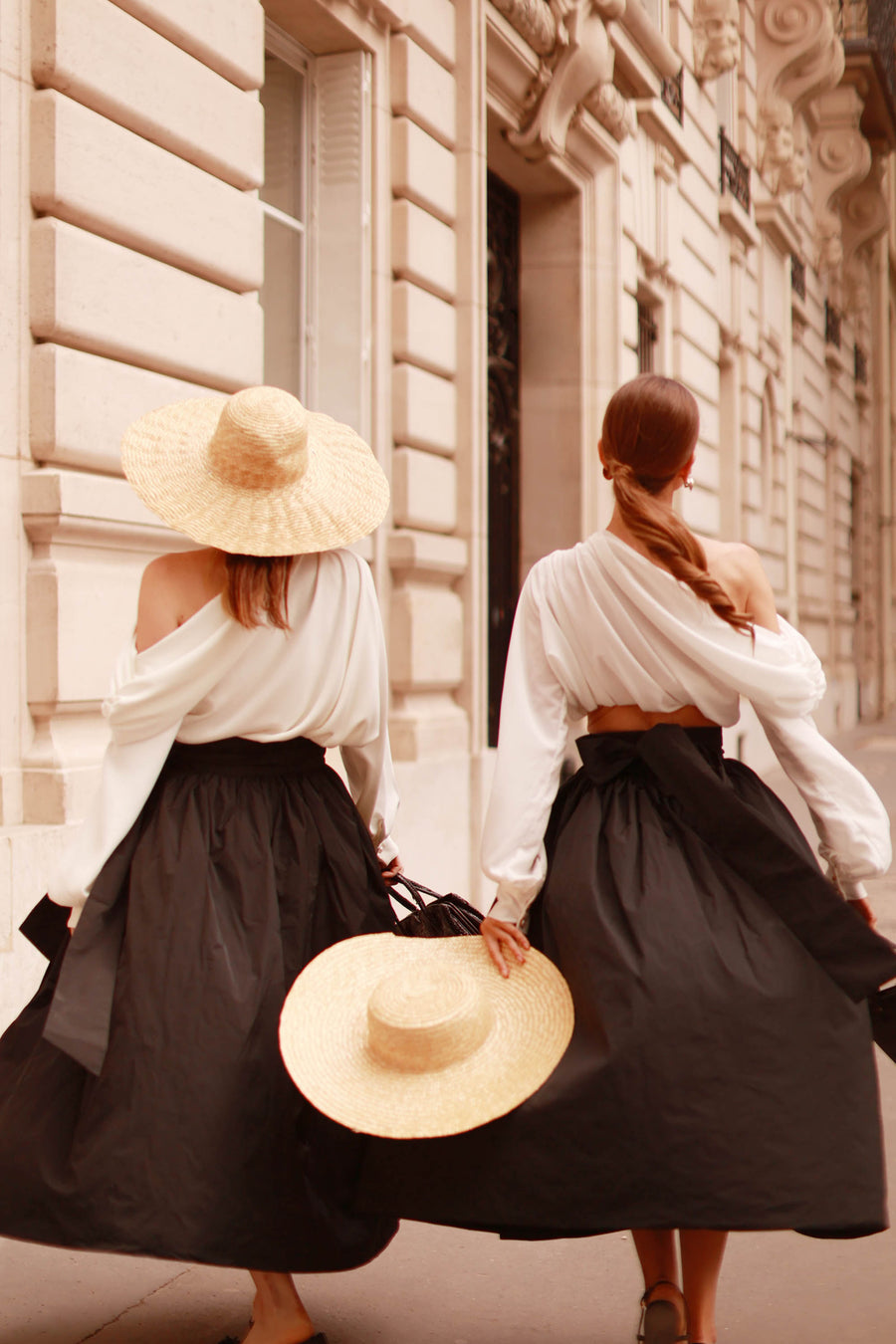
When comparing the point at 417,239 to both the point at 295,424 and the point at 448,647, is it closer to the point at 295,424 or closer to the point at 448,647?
the point at 448,647

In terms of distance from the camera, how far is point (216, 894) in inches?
117

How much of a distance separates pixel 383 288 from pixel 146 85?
86.7 inches

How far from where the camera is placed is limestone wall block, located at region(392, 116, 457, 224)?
25.2ft

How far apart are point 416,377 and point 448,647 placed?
1.33 meters

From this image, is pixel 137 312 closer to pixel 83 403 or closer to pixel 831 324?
pixel 83 403

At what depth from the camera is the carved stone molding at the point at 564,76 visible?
953cm

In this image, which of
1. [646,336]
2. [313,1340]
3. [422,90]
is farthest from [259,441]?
[646,336]

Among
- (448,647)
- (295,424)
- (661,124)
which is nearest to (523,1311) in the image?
(295,424)

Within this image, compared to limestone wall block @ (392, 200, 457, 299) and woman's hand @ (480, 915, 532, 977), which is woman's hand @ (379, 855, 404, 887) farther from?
limestone wall block @ (392, 200, 457, 299)

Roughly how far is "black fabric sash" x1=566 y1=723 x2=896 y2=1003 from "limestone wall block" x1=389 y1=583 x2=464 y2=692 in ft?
14.8

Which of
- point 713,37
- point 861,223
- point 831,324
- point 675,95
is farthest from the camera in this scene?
point 861,223

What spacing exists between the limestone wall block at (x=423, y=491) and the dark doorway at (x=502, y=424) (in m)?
2.22

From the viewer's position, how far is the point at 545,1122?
278 centimetres

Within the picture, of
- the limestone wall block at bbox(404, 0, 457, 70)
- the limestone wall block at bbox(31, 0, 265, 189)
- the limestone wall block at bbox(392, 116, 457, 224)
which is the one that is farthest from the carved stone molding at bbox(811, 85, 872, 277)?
the limestone wall block at bbox(31, 0, 265, 189)
